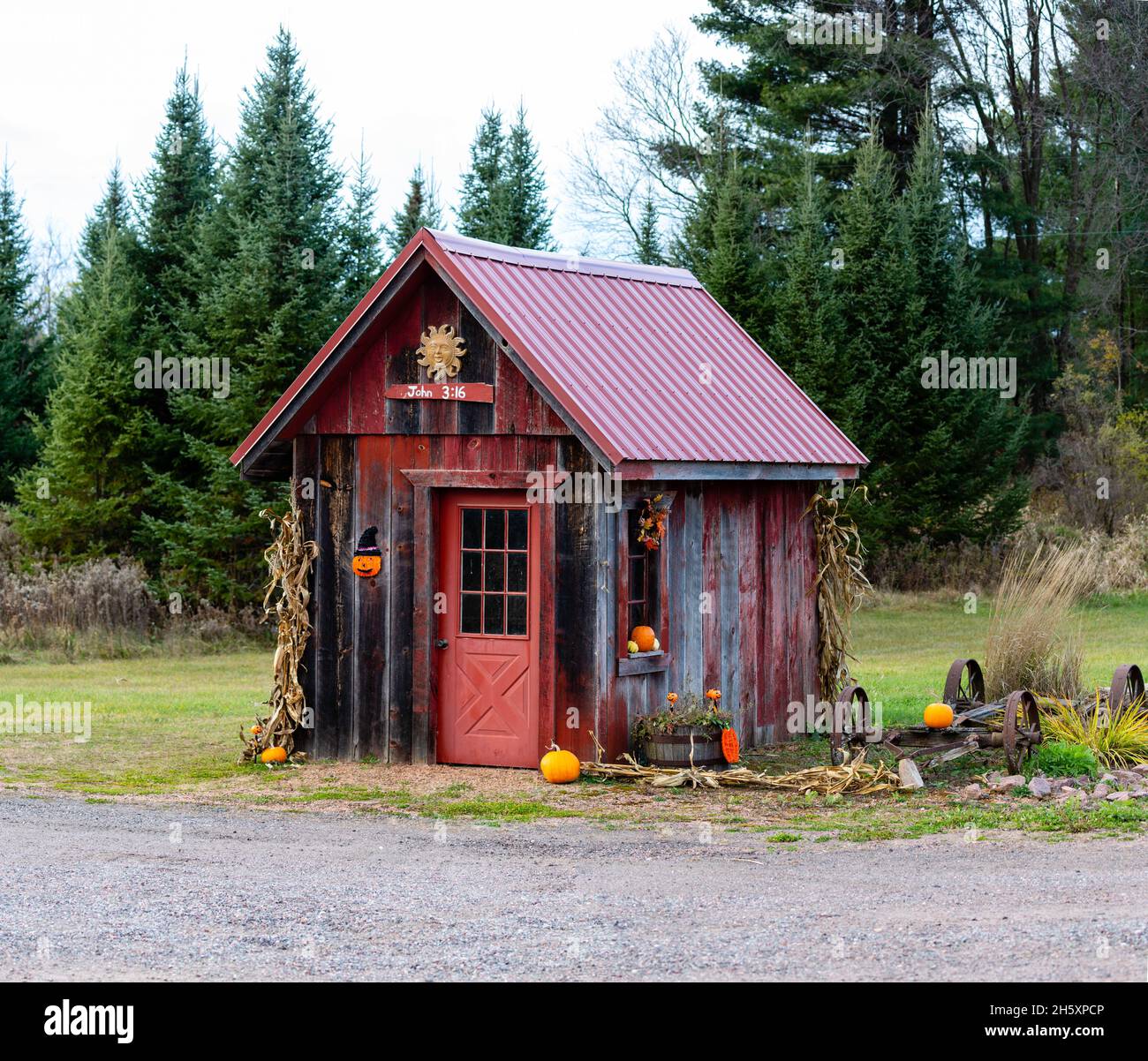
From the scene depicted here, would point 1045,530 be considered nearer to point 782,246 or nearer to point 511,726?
point 782,246

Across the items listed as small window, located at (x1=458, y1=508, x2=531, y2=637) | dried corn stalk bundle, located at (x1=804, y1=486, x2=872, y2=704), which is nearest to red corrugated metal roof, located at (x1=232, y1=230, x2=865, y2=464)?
dried corn stalk bundle, located at (x1=804, y1=486, x2=872, y2=704)

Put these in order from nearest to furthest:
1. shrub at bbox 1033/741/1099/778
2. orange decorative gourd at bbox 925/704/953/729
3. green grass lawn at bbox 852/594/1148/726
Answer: shrub at bbox 1033/741/1099/778 → orange decorative gourd at bbox 925/704/953/729 → green grass lawn at bbox 852/594/1148/726

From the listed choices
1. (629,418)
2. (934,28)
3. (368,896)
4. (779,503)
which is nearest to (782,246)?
(934,28)

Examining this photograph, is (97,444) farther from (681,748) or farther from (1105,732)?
(1105,732)

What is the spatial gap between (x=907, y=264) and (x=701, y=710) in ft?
60.2

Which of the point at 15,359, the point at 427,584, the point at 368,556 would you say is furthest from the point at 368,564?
the point at 15,359

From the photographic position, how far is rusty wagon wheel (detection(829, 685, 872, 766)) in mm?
12312

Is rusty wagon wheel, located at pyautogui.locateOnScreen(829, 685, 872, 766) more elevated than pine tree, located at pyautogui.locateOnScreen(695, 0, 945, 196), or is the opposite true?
pine tree, located at pyautogui.locateOnScreen(695, 0, 945, 196)

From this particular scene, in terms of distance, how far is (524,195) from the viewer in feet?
99.2

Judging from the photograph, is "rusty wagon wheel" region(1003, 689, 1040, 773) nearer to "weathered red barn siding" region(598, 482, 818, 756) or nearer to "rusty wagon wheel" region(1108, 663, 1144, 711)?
"rusty wagon wheel" region(1108, 663, 1144, 711)

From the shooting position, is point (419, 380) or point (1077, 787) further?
point (419, 380)

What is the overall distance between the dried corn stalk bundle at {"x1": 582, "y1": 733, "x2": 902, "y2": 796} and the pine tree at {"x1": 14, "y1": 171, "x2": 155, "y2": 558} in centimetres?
1542

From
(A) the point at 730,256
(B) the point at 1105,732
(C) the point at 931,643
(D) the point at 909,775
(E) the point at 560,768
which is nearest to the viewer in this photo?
(D) the point at 909,775

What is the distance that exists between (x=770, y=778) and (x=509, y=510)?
9.98 feet
